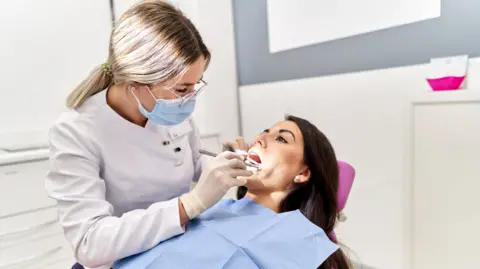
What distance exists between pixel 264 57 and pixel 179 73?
158cm

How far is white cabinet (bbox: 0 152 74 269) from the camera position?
5.65 ft

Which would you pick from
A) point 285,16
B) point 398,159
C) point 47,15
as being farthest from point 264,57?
point 47,15

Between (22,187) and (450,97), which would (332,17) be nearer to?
(450,97)

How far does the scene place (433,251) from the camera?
1.41m

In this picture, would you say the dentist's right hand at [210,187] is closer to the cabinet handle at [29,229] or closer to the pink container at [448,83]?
the pink container at [448,83]

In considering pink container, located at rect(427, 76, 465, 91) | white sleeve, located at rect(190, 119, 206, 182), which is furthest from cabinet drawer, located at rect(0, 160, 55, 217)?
pink container, located at rect(427, 76, 465, 91)

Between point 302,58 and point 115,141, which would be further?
point 302,58

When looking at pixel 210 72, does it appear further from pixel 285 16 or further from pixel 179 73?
pixel 179 73

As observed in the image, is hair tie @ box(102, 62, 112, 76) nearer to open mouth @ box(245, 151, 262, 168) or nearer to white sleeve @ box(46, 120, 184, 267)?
white sleeve @ box(46, 120, 184, 267)

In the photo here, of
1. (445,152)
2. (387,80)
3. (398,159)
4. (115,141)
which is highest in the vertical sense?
(387,80)

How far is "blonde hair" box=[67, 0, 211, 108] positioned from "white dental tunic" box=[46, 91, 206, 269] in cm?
16

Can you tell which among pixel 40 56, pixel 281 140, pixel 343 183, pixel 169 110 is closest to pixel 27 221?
pixel 40 56

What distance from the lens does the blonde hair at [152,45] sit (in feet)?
3.09

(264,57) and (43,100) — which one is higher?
(264,57)
